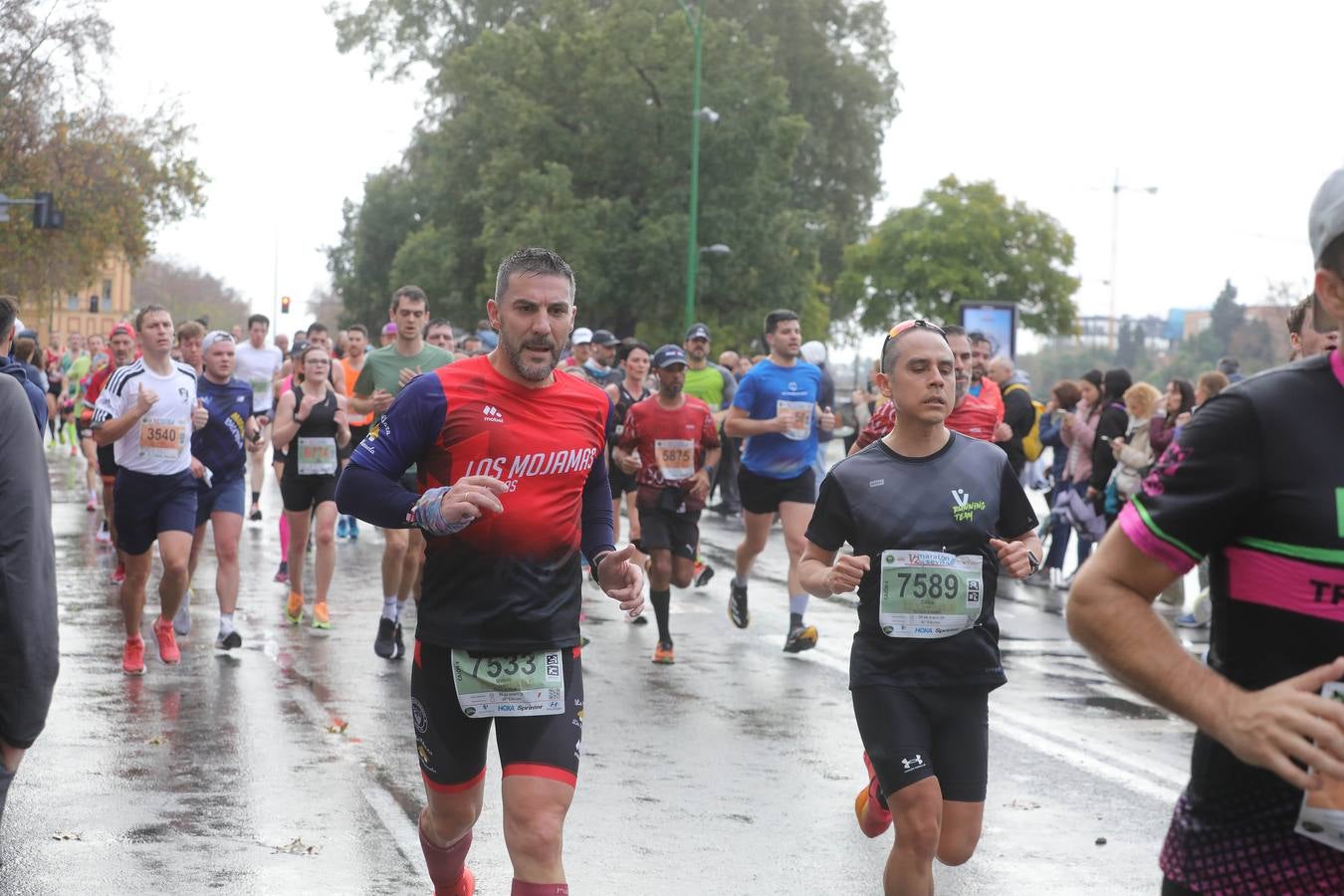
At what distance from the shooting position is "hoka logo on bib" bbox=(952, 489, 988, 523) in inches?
227

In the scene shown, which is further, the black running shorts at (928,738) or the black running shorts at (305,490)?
the black running shorts at (305,490)

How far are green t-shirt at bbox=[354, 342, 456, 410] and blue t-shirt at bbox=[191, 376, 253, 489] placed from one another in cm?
131

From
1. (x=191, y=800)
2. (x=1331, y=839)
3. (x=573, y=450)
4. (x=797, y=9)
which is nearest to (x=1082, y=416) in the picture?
(x=191, y=800)

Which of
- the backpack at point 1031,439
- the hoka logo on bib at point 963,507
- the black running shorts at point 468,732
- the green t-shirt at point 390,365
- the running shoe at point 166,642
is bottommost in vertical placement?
the running shoe at point 166,642

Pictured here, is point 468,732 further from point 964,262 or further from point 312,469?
point 964,262

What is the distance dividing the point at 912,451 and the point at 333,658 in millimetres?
6159

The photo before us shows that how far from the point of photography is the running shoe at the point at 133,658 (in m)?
10.4

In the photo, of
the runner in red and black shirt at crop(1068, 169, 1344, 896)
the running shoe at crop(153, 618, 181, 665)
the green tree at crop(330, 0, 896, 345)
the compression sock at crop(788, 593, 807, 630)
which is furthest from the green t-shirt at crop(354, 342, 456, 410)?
the green tree at crop(330, 0, 896, 345)

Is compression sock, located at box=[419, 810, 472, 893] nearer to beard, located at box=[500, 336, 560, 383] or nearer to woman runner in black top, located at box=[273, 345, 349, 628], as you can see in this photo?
beard, located at box=[500, 336, 560, 383]

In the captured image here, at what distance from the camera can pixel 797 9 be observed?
5556 centimetres

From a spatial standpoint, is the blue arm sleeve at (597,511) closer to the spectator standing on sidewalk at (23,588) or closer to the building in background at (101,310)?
the spectator standing on sidewalk at (23,588)

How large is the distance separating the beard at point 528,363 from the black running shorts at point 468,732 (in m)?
0.77

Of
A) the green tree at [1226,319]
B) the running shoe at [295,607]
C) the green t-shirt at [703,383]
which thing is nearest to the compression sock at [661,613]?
the running shoe at [295,607]

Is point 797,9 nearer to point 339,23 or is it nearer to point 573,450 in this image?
point 339,23
